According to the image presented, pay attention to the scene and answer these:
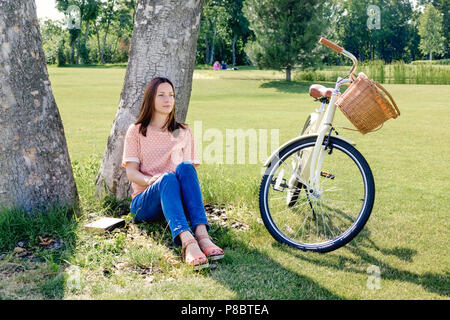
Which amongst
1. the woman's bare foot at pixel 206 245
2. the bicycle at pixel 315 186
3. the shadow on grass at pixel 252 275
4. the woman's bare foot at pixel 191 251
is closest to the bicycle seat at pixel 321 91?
the bicycle at pixel 315 186

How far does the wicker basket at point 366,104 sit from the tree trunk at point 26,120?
2400mm

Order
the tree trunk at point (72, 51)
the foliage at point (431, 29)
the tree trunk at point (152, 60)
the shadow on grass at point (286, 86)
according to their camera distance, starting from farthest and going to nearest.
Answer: the foliage at point (431, 29), the tree trunk at point (72, 51), the shadow on grass at point (286, 86), the tree trunk at point (152, 60)

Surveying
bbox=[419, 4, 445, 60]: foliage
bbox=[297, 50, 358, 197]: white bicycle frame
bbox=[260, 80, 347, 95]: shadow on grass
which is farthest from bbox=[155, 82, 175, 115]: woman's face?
bbox=[419, 4, 445, 60]: foliage

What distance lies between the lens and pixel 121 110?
4562mm

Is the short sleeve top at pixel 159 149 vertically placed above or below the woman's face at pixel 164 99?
below

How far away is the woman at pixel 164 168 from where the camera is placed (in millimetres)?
3576

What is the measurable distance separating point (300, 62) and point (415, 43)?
53.9 metres

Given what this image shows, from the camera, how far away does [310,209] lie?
4.71 m

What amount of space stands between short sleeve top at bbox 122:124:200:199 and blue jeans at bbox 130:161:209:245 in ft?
0.83

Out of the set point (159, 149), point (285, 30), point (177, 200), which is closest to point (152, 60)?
point (159, 149)
